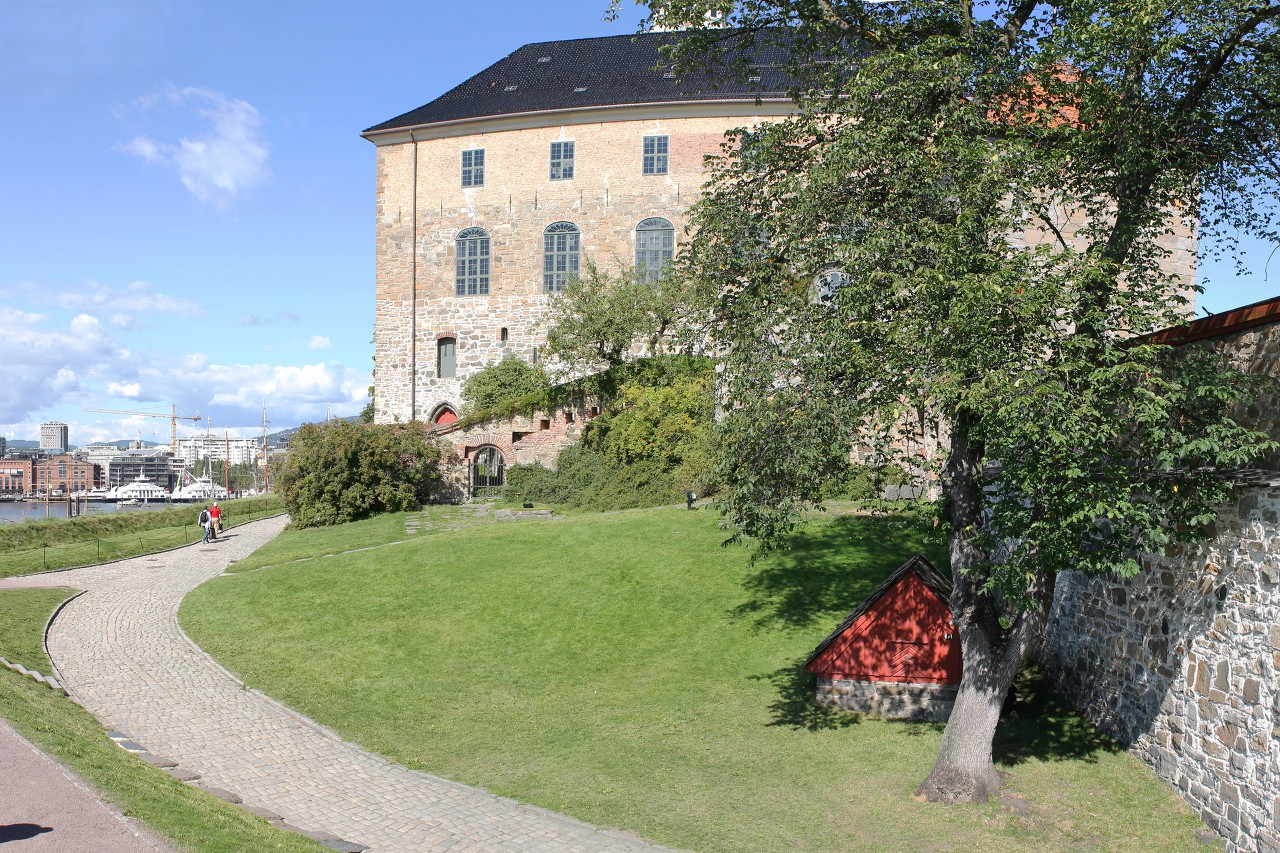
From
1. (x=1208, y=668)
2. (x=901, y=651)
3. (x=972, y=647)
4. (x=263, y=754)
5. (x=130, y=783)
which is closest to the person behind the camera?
(x=130, y=783)

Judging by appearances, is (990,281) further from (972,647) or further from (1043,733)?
(1043,733)

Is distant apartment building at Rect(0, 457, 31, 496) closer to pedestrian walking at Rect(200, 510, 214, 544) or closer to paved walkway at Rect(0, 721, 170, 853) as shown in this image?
pedestrian walking at Rect(200, 510, 214, 544)

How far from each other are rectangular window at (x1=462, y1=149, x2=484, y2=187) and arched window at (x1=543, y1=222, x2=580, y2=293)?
3.91m

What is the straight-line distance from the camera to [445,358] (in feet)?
133

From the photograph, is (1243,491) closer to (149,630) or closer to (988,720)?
(988,720)

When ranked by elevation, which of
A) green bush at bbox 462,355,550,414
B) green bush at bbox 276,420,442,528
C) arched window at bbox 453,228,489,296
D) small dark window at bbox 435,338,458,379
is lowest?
green bush at bbox 276,420,442,528

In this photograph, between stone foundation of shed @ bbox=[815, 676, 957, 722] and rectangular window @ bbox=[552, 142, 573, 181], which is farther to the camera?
rectangular window @ bbox=[552, 142, 573, 181]

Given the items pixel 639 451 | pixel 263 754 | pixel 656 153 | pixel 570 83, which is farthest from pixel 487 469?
pixel 263 754

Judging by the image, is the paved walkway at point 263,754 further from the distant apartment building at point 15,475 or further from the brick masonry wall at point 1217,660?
the distant apartment building at point 15,475

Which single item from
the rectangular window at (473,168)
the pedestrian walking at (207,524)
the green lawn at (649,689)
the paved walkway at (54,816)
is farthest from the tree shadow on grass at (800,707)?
the rectangular window at (473,168)

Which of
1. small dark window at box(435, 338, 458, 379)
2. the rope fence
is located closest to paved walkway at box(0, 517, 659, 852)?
the rope fence

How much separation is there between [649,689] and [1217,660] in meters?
7.58

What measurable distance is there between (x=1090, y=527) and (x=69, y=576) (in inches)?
960

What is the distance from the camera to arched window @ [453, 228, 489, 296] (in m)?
40.1
